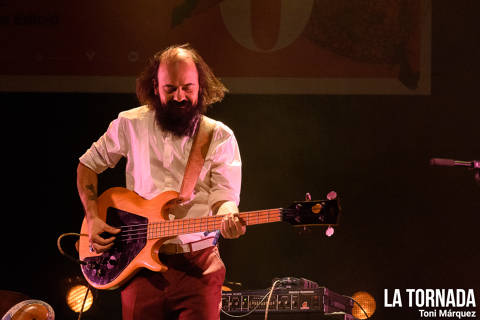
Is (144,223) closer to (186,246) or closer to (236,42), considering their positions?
(186,246)

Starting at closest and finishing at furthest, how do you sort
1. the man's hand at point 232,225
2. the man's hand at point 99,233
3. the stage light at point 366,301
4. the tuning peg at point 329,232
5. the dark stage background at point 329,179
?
the tuning peg at point 329,232 → the man's hand at point 232,225 → the man's hand at point 99,233 → the stage light at point 366,301 → the dark stage background at point 329,179

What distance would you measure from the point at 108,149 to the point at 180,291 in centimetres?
92

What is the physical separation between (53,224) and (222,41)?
2091 millimetres

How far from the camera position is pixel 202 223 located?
2.87 metres

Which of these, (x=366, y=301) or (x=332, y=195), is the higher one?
(x=332, y=195)

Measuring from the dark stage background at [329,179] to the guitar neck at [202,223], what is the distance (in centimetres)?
218

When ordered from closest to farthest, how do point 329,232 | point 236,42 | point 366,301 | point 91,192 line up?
1. point 329,232
2. point 91,192
3. point 366,301
4. point 236,42

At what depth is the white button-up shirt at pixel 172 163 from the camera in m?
3.01

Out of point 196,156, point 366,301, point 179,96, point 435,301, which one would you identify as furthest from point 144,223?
point 435,301

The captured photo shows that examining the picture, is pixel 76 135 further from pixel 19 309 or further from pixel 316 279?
pixel 316 279

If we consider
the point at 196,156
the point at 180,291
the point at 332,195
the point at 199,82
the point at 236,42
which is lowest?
the point at 180,291

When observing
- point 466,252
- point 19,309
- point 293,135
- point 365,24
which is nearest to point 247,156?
point 293,135

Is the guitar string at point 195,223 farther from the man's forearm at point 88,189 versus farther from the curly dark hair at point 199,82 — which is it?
the curly dark hair at point 199,82

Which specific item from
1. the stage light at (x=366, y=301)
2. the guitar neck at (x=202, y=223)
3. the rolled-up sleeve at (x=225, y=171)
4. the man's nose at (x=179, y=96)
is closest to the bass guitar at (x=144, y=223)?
the guitar neck at (x=202, y=223)
